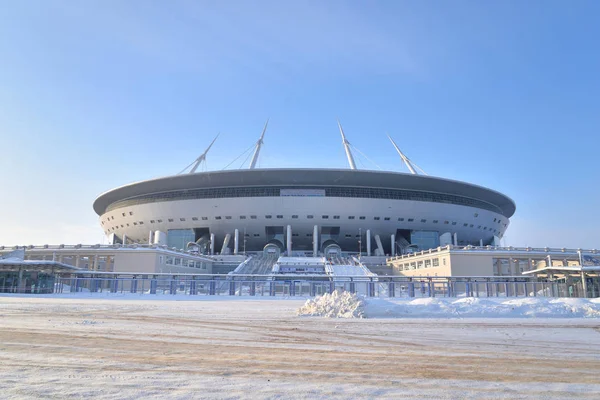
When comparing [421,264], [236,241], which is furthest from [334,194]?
[421,264]

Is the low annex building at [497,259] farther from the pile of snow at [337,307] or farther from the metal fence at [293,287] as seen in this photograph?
the pile of snow at [337,307]

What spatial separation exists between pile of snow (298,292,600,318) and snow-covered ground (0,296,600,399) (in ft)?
5.89

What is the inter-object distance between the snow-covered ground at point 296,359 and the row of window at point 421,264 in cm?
3649

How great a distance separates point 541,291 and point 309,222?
137ft

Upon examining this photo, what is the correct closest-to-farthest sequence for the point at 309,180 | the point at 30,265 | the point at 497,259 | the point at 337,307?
the point at 337,307 < the point at 30,265 < the point at 497,259 < the point at 309,180

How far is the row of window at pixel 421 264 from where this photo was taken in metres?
49.8

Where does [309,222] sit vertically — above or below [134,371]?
above

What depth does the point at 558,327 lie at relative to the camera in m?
13.1

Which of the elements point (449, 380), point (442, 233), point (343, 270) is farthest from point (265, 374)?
point (442, 233)

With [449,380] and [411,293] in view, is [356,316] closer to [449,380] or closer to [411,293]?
[449,380]

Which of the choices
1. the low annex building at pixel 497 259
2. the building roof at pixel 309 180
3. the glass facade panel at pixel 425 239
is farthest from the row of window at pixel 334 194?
the low annex building at pixel 497 259

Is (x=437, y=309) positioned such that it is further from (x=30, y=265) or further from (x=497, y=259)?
(x=497, y=259)

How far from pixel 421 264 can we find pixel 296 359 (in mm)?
48438

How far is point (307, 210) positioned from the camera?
69.5m
